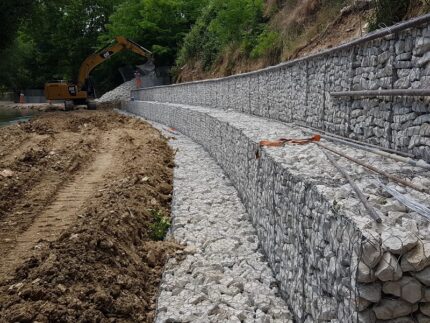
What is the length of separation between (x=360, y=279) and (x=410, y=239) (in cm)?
41

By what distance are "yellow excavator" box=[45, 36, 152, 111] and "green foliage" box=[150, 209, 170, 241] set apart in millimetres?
20917

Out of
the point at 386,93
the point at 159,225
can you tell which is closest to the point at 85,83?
the point at 159,225

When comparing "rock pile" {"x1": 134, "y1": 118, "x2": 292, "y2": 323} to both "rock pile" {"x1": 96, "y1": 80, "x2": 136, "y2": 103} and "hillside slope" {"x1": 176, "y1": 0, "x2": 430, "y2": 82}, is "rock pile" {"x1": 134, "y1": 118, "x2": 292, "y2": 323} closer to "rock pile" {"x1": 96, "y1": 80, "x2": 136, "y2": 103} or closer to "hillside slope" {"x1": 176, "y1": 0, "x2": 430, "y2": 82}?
"hillside slope" {"x1": 176, "y1": 0, "x2": 430, "y2": 82}

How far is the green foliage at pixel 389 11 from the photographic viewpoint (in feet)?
27.7

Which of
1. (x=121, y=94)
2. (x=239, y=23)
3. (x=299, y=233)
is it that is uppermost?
(x=239, y=23)

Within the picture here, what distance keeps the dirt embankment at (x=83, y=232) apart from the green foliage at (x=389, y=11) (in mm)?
5418

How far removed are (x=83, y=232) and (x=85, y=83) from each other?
82.8 feet

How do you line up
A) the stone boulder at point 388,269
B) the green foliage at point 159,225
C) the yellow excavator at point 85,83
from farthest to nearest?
the yellow excavator at point 85,83 → the green foliage at point 159,225 → the stone boulder at point 388,269

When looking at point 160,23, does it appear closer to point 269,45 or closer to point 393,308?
point 269,45

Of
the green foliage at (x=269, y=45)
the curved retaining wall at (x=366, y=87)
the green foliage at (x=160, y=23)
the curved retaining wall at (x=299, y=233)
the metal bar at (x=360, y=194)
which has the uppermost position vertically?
the green foliage at (x=160, y=23)

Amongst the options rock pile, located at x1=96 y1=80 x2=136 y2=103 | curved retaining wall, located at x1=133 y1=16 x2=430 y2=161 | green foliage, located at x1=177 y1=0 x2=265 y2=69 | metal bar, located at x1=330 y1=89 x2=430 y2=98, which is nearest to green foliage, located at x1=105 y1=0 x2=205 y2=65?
rock pile, located at x1=96 y1=80 x2=136 y2=103

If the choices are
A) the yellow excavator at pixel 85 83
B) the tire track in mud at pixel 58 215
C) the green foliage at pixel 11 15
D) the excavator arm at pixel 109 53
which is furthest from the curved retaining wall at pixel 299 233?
the yellow excavator at pixel 85 83

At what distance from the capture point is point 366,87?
6.31 metres

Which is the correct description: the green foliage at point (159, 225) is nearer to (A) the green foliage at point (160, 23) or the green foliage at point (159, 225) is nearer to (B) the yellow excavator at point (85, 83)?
(B) the yellow excavator at point (85, 83)
